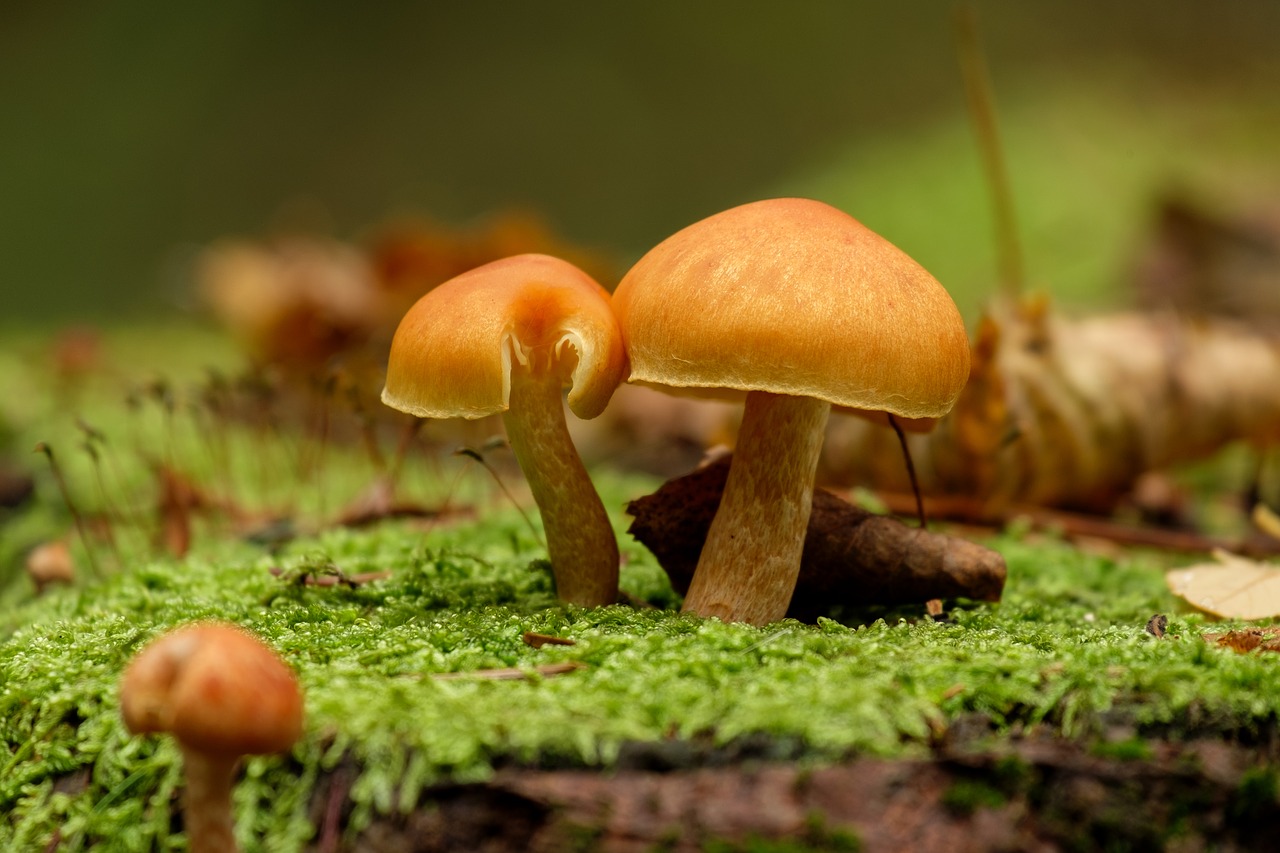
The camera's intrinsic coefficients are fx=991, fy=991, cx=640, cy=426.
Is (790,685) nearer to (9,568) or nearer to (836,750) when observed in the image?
(836,750)

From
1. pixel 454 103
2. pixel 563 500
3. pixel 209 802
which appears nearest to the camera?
pixel 209 802

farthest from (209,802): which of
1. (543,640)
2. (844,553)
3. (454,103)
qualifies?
(454,103)

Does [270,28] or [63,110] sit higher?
[270,28]

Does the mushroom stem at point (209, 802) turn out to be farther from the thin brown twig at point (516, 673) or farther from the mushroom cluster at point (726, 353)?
the mushroom cluster at point (726, 353)

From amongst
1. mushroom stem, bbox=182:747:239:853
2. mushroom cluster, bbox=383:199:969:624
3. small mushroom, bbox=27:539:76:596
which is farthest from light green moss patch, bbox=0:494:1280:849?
small mushroom, bbox=27:539:76:596

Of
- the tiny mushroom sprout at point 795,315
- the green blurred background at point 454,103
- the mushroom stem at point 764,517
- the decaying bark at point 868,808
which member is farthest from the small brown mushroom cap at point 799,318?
the green blurred background at point 454,103

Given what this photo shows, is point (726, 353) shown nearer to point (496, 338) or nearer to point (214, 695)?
point (496, 338)

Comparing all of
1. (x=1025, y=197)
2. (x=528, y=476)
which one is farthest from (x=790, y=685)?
(x=1025, y=197)
